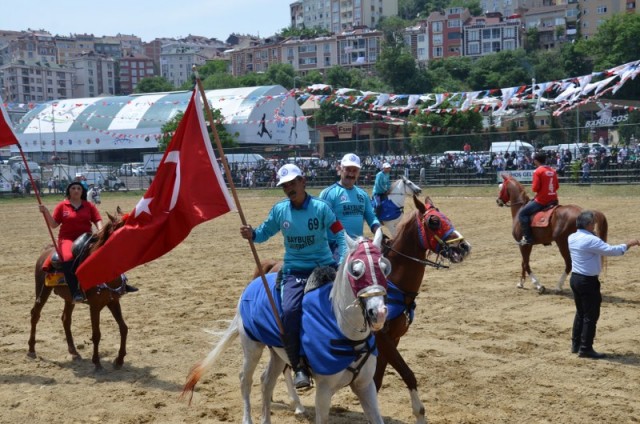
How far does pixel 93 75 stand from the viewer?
194 metres

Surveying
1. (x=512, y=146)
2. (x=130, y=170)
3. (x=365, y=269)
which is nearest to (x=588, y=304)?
Answer: (x=365, y=269)

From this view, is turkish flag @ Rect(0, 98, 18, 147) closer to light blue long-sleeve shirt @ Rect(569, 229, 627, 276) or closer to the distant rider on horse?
light blue long-sleeve shirt @ Rect(569, 229, 627, 276)

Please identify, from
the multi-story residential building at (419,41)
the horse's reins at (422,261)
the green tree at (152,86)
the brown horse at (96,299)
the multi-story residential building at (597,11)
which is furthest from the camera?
the multi-story residential building at (419,41)

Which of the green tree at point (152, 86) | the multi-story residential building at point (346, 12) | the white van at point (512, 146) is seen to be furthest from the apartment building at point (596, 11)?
the white van at point (512, 146)

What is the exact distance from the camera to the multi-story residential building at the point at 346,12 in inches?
7279

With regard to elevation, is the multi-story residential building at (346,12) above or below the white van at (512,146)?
above

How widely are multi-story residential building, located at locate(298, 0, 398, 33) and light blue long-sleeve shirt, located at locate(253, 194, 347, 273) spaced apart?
180 metres

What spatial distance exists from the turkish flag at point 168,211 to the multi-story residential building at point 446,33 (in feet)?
458

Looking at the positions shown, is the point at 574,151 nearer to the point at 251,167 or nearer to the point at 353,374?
the point at 251,167

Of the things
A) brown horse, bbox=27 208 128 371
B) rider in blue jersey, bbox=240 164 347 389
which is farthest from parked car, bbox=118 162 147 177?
rider in blue jersey, bbox=240 164 347 389

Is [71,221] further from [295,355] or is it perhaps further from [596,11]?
[596,11]

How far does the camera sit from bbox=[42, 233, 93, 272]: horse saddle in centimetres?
910

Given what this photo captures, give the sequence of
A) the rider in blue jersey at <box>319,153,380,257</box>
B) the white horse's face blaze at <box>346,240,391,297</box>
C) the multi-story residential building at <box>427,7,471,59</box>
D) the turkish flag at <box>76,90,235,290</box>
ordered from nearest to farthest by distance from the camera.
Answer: the white horse's face blaze at <box>346,240,391,297</box>, the turkish flag at <box>76,90,235,290</box>, the rider in blue jersey at <box>319,153,380,257</box>, the multi-story residential building at <box>427,7,471,59</box>

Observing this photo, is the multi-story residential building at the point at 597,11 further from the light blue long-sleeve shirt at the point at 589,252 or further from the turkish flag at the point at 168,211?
the turkish flag at the point at 168,211
